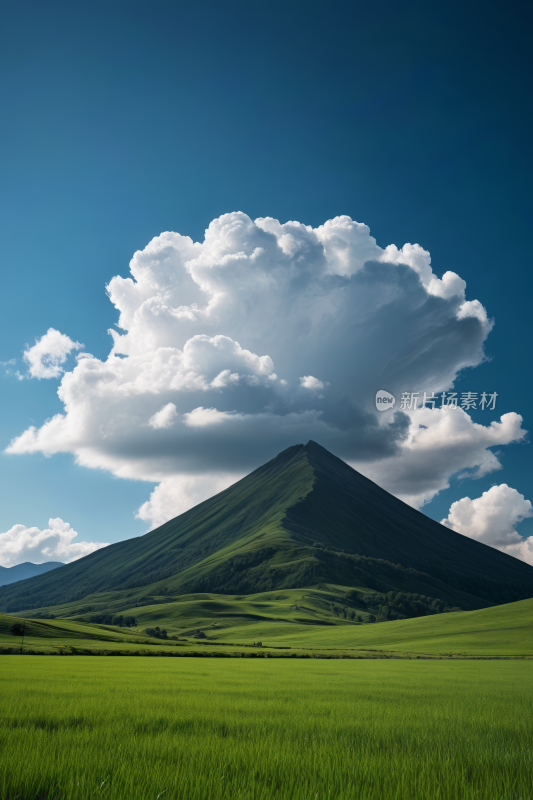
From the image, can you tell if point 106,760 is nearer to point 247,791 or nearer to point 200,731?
point 247,791

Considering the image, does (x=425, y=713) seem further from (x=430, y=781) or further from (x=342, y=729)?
(x=430, y=781)

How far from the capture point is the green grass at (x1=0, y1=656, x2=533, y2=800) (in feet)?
19.4

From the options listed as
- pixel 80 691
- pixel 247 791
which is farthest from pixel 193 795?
pixel 80 691

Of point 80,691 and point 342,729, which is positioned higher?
point 342,729

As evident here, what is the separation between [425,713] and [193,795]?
11.2m

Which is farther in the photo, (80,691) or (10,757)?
(80,691)

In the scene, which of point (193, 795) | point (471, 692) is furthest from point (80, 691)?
point (471, 692)

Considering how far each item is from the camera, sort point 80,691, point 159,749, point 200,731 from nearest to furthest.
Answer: point 159,749, point 200,731, point 80,691

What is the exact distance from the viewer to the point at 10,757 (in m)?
6.97

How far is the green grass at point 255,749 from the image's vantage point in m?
5.93

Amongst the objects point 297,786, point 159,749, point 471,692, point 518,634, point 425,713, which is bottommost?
point 518,634

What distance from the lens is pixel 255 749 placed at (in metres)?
8.34

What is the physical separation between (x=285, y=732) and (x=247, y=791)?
539 centimetres

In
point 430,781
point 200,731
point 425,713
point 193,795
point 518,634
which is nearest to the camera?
point 193,795
